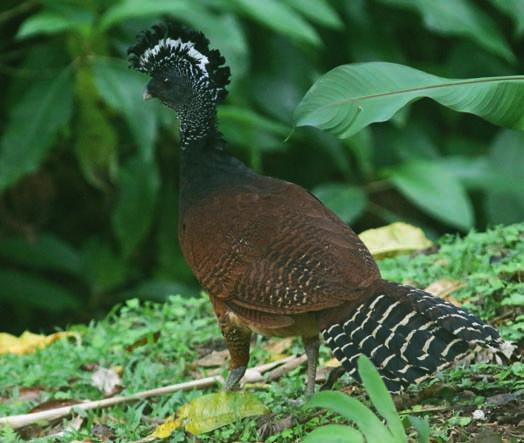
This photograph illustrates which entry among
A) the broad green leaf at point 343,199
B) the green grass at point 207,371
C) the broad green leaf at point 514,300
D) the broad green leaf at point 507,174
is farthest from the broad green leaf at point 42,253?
the broad green leaf at point 514,300

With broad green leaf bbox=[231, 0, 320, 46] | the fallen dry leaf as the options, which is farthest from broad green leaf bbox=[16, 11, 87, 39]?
the fallen dry leaf

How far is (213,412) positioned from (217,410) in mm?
16

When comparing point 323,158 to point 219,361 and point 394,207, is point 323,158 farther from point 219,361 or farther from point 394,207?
point 219,361

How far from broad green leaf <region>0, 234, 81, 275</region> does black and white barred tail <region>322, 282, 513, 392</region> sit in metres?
4.19

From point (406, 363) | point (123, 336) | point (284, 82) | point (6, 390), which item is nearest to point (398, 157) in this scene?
point (284, 82)

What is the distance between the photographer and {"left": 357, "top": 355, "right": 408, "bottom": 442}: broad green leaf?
320cm

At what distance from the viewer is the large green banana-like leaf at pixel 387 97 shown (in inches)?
144

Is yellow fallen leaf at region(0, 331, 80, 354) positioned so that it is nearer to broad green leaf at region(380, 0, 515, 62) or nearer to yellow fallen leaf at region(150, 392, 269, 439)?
yellow fallen leaf at region(150, 392, 269, 439)

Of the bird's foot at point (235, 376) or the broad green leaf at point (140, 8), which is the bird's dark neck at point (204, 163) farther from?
the broad green leaf at point (140, 8)

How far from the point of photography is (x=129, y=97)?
6551 millimetres

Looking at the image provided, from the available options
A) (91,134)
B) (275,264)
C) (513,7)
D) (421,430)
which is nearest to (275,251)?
(275,264)

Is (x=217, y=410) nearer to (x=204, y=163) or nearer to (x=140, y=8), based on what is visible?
(x=204, y=163)

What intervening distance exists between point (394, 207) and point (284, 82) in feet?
5.13

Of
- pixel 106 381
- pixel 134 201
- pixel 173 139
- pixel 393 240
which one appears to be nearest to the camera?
pixel 106 381
